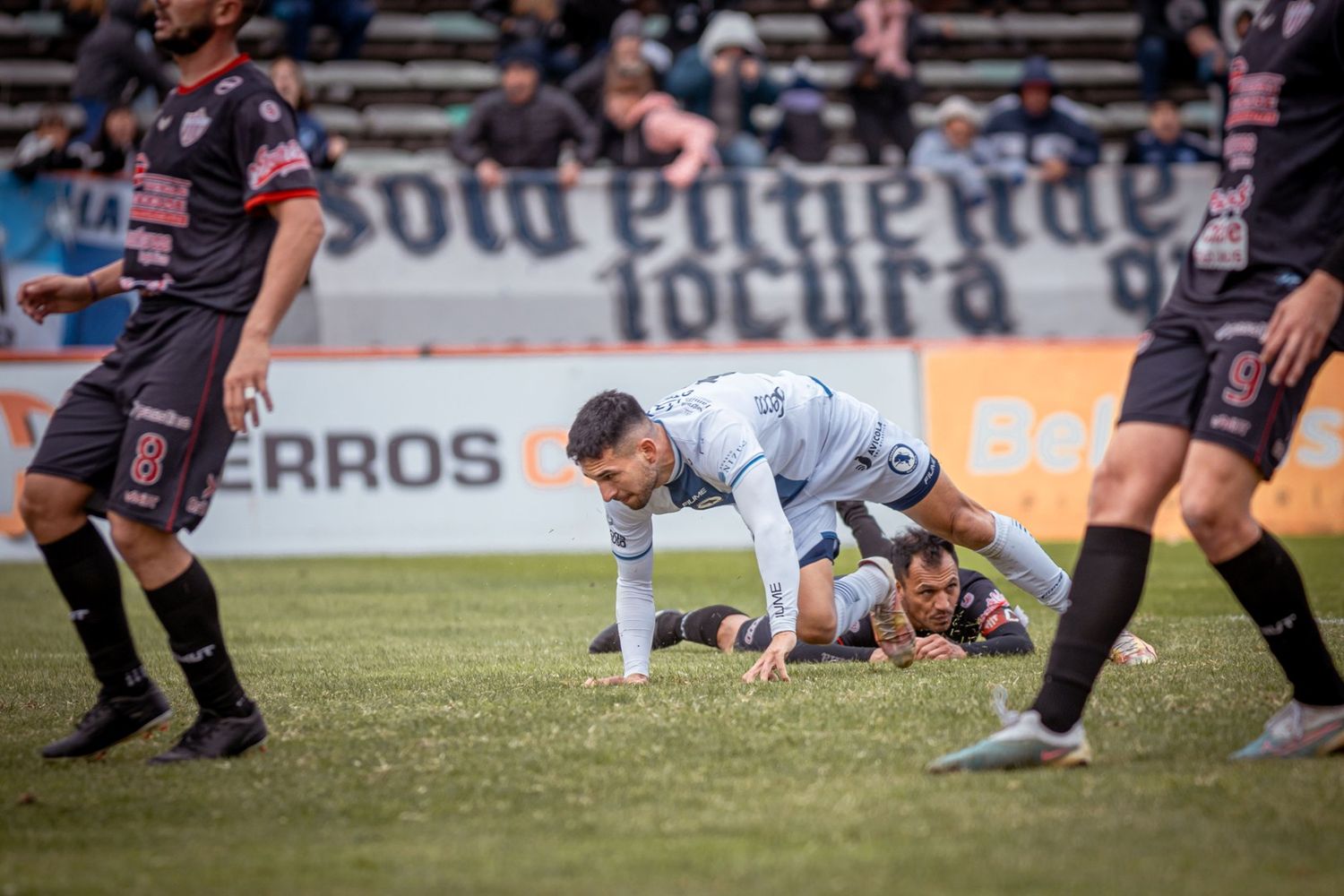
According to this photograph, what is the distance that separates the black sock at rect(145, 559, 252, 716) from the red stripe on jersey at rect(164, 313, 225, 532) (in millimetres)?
222

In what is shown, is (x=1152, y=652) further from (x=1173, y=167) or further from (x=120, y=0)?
(x=120, y=0)

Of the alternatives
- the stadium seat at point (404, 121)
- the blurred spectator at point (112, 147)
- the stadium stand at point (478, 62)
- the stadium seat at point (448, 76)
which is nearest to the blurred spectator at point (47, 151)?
the blurred spectator at point (112, 147)

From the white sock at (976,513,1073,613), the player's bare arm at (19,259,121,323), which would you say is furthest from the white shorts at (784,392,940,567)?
the player's bare arm at (19,259,121,323)

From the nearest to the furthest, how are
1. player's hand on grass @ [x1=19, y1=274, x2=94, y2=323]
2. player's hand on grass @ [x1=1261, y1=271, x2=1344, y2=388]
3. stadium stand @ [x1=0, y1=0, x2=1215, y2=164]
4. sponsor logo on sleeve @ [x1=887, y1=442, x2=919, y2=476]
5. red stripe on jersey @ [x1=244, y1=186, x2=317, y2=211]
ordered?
1. player's hand on grass @ [x1=1261, y1=271, x2=1344, y2=388]
2. red stripe on jersey @ [x1=244, y1=186, x2=317, y2=211]
3. player's hand on grass @ [x1=19, y1=274, x2=94, y2=323]
4. sponsor logo on sleeve @ [x1=887, y1=442, x2=919, y2=476]
5. stadium stand @ [x1=0, y1=0, x2=1215, y2=164]

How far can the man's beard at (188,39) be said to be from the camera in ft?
16.1

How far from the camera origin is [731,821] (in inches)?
158

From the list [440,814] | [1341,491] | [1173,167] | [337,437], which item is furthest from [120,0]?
[440,814]

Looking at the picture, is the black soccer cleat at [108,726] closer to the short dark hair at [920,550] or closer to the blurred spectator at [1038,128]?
the short dark hair at [920,550]

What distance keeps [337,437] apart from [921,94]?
31.1 ft

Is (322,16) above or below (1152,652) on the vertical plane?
above

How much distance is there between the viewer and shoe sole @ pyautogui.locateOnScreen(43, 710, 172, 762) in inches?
200

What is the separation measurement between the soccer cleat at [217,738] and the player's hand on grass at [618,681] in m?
1.58

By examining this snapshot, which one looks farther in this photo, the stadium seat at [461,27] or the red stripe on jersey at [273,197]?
the stadium seat at [461,27]

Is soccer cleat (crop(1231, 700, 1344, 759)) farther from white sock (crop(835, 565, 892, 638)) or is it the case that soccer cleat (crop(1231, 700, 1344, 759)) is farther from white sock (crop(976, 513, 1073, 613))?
white sock (crop(835, 565, 892, 638))
